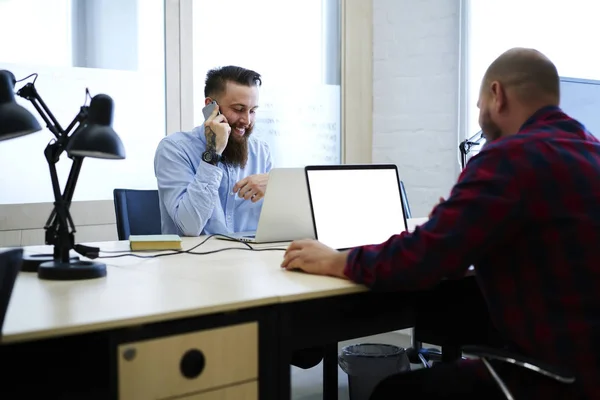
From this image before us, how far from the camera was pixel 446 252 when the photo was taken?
1.41 meters

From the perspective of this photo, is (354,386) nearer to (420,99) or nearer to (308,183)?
(308,183)

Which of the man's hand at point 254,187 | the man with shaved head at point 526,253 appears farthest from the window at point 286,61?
the man with shaved head at point 526,253

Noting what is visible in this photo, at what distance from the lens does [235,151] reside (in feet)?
9.17

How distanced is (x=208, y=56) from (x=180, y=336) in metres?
2.50

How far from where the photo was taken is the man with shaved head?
1344 millimetres

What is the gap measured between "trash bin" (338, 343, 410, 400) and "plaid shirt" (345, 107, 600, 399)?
137 centimetres

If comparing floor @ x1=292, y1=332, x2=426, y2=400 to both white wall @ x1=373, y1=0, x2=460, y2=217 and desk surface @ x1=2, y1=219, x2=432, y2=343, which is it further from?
desk surface @ x1=2, y1=219, x2=432, y2=343

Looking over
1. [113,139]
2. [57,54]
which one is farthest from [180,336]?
[57,54]

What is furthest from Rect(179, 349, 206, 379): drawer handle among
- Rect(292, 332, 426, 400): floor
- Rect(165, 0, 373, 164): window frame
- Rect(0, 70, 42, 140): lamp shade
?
Rect(165, 0, 373, 164): window frame

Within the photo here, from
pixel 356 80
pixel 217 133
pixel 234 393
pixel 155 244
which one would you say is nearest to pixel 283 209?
pixel 155 244

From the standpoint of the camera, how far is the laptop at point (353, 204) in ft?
6.43

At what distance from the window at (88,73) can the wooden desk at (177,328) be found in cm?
140

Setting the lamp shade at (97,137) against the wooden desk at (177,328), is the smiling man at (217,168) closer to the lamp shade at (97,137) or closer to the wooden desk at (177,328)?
the wooden desk at (177,328)

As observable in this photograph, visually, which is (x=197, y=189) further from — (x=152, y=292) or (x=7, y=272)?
(x=7, y=272)
